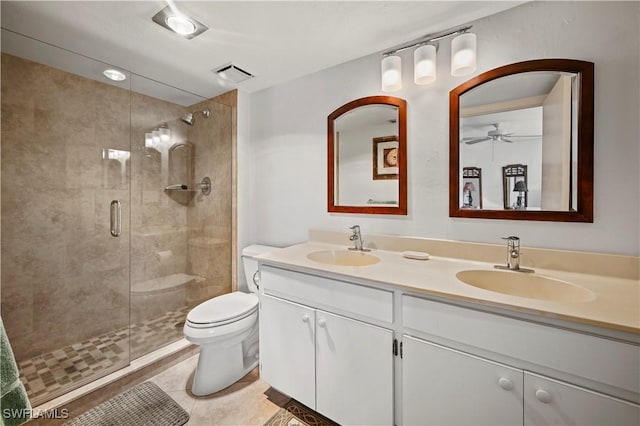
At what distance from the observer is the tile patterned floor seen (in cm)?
159

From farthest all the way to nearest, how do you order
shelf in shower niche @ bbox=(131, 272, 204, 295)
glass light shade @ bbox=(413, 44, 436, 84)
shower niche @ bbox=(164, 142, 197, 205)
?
shower niche @ bbox=(164, 142, 197, 205) < shelf in shower niche @ bbox=(131, 272, 204, 295) < glass light shade @ bbox=(413, 44, 436, 84)

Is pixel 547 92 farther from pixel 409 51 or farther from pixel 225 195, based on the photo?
pixel 225 195

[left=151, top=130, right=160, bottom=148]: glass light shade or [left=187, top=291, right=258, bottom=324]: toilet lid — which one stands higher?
[left=151, top=130, right=160, bottom=148]: glass light shade

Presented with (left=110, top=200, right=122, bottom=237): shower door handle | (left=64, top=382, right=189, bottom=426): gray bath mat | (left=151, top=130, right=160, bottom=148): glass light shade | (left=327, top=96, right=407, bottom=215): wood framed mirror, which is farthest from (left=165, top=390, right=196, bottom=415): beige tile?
(left=151, top=130, right=160, bottom=148): glass light shade

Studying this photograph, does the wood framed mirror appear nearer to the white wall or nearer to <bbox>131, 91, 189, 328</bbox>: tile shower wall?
the white wall

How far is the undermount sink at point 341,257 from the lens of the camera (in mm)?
1616

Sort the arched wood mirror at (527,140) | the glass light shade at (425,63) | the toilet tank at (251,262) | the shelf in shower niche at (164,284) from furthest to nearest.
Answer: the shelf in shower niche at (164,284) → the toilet tank at (251,262) → the glass light shade at (425,63) → the arched wood mirror at (527,140)

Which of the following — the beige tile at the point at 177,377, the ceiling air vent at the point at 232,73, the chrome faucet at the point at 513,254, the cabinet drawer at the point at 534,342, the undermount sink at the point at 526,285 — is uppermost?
the ceiling air vent at the point at 232,73

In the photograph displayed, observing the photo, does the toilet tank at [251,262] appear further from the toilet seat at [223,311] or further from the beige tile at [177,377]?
the beige tile at [177,377]

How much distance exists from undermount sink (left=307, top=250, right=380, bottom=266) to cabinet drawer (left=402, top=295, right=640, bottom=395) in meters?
0.58

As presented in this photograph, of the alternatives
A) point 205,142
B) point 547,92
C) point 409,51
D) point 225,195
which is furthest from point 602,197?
point 205,142

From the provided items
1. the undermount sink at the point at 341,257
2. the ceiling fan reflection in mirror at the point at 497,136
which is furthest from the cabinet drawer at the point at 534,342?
the ceiling fan reflection in mirror at the point at 497,136

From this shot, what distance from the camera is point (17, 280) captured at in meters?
1.71

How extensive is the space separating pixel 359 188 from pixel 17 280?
7.66 ft
